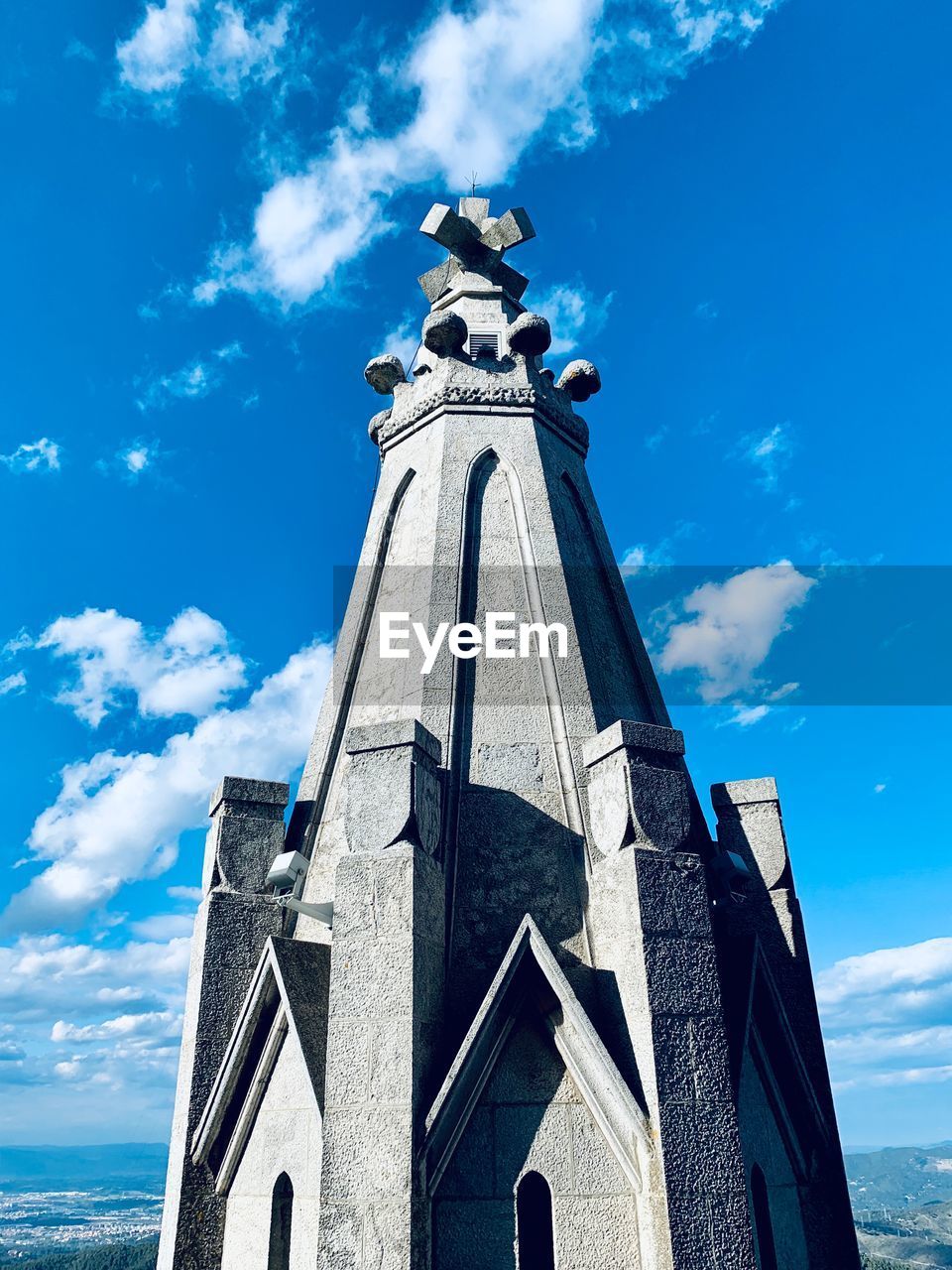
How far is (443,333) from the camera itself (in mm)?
11594

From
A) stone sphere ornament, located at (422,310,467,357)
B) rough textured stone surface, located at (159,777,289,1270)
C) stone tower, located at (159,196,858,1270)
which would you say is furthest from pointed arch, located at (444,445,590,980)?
rough textured stone surface, located at (159,777,289,1270)

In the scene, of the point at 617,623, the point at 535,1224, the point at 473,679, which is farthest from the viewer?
the point at 617,623

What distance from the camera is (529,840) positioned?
8273mm

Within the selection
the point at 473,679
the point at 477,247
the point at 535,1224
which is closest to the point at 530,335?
the point at 477,247

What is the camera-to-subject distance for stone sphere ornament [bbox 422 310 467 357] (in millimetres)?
11570

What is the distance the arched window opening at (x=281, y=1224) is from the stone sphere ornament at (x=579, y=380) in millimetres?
9509

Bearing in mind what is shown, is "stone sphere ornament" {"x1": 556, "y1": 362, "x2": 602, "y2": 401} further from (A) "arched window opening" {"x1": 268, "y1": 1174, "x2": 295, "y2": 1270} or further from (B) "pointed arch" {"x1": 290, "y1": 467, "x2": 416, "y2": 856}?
(A) "arched window opening" {"x1": 268, "y1": 1174, "x2": 295, "y2": 1270}

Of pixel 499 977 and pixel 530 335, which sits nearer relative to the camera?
pixel 499 977

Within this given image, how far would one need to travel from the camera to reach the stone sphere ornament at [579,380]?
1238 cm

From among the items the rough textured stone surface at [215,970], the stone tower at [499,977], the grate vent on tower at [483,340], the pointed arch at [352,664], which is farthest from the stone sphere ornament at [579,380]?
the rough textured stone surface at [215,970]

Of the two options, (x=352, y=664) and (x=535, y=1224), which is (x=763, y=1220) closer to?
(x=535, y=1224)

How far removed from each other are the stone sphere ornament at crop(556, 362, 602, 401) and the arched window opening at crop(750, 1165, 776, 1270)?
905 centimetres

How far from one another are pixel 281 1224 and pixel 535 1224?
2127 millimetres

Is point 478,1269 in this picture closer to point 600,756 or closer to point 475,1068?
point 475,1068
